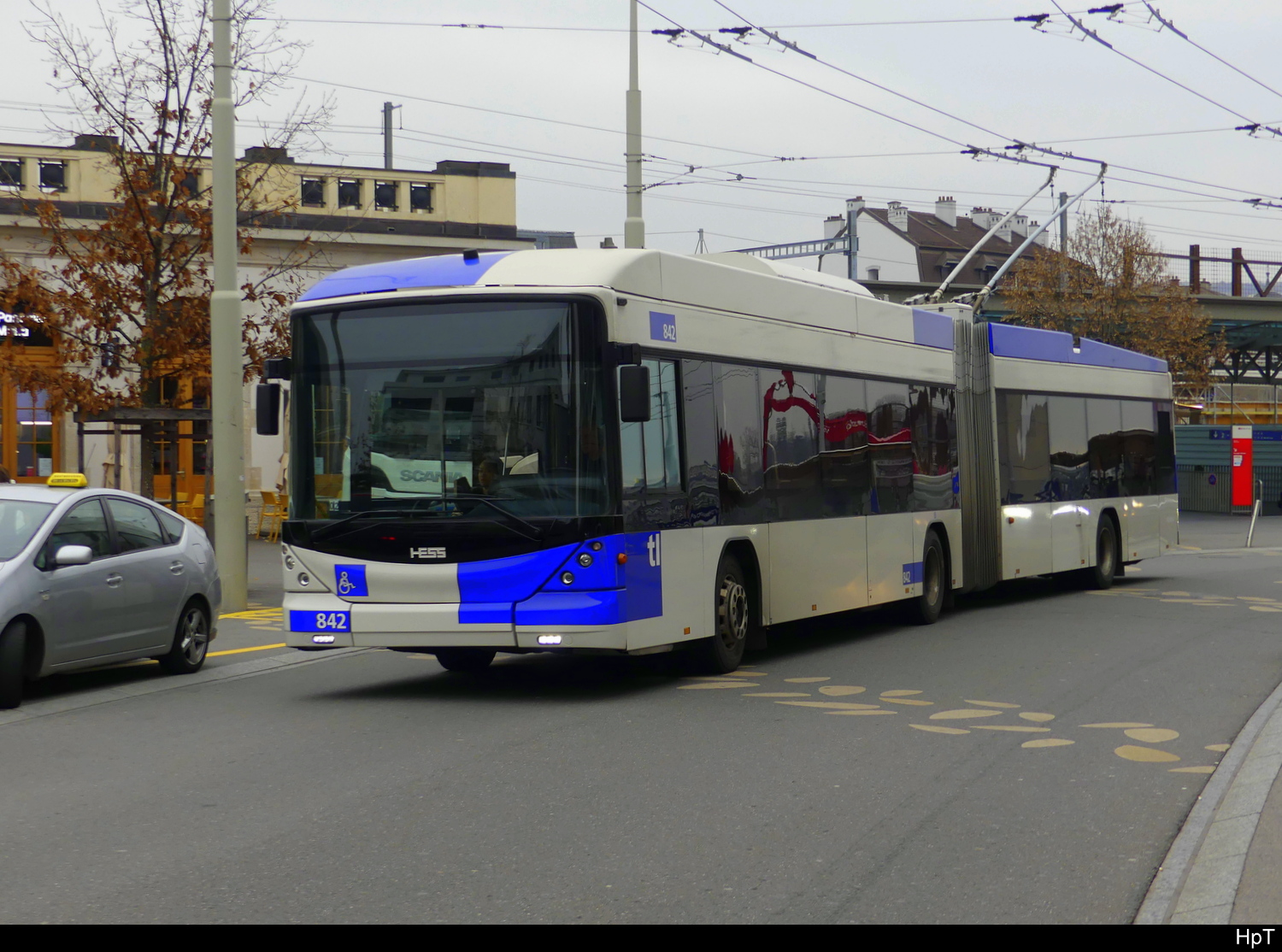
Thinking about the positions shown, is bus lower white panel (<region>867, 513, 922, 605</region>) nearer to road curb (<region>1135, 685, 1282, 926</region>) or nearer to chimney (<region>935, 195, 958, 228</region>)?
road curb (<region>1135, 685, 1282, 926</region>)

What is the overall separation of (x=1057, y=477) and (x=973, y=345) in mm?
2632

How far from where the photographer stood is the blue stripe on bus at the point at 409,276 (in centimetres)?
1046

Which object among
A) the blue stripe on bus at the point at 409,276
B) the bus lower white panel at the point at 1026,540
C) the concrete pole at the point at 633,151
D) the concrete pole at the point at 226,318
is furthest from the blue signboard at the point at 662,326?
the concrete pole at the point at 633,151

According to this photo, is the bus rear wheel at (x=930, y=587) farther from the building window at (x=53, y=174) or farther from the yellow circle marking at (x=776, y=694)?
the building window at (x=53, y=174)

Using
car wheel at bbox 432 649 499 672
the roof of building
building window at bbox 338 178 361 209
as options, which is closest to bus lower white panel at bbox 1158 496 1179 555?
car wheel at bbox 432 649 499 672

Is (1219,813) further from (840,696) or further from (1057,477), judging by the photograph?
(1057,477)

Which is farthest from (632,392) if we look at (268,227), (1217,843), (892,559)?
(268,227)

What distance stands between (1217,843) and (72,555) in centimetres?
733

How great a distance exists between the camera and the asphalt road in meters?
Result: 5.40

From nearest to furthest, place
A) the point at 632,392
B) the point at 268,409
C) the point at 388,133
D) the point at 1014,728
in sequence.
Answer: the point at 1014,728 < the point at 632,392 < the point at 268,409 < the point at 388,133

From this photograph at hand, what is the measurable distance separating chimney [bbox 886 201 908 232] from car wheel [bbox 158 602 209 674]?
244ft

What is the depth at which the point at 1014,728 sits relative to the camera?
360 inches

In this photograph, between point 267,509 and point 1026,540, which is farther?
point 267,509

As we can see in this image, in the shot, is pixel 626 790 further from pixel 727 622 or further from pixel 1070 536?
pixel 1070 536
